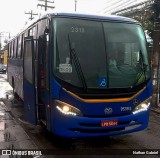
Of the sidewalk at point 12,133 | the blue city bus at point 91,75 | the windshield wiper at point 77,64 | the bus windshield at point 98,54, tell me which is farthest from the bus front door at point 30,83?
the windshield wiper at point 77,64

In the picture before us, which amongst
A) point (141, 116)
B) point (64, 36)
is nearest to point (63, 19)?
point (64, 36)

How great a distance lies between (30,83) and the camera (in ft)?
26.3

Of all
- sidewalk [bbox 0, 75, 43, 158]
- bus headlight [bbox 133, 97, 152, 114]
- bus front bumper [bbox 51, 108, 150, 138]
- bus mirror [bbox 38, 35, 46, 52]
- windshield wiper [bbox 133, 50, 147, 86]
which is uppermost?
bus mirror [bbox 38, 35, 46, 52]

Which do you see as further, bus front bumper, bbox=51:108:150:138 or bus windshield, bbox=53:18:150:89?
bus windshield, bbox=53:18:150:89

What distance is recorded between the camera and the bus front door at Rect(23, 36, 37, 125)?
7.74 meters

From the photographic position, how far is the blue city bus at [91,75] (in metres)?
6.82

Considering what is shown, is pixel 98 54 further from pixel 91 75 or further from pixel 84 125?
pixel 84 125

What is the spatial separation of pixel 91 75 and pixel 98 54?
0.50 meters

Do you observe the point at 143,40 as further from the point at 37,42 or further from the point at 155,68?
the point at 155,68

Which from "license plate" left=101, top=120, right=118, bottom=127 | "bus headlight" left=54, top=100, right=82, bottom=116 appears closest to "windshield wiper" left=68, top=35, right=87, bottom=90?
"bus headlight" left=54, top=100, right=82, bottom=116

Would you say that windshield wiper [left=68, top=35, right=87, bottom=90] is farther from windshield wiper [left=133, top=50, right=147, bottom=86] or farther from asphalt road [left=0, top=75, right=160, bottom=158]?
asphalt road [left=0, top=75, right=160, bottom=158]

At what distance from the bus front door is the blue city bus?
32 mm

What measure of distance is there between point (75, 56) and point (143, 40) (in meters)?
1.71

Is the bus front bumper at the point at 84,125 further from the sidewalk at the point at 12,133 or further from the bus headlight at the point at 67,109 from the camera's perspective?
the sidewalk at the point at 12,133
